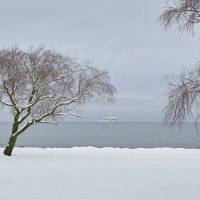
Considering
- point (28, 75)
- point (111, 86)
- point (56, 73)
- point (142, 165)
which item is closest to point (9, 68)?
point (28, 75)

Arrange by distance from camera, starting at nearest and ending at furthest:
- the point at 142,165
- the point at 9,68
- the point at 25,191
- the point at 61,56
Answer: the point at 25,191 → the point at 142,165 → the point at 9,68 → the point at 61,56

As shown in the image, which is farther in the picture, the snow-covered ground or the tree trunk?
the tree trunk

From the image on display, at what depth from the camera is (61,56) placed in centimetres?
1886

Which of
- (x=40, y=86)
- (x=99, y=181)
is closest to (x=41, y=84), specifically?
(x=40, y=86)

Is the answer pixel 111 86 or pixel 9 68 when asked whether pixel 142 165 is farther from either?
pixel 9 68

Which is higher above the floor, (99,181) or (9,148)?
(9,148)

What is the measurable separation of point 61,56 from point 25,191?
37.1ft

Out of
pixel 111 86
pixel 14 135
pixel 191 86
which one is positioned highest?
pixel 111 86

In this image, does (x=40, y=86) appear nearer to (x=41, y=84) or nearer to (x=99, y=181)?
(x=41, y=84)

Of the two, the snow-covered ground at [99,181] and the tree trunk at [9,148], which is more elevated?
the tree trunk at [9,148]

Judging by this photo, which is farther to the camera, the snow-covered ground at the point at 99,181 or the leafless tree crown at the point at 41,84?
the leafless tree crown at the point at 41,84

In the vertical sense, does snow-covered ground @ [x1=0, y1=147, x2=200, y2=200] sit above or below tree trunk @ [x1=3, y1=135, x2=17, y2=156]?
below

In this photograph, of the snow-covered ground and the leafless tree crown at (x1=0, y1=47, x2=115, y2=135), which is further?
the leafless tree crown at (x1=0, y1=47, x2=115, y2=135)

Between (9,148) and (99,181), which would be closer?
(99,181)
